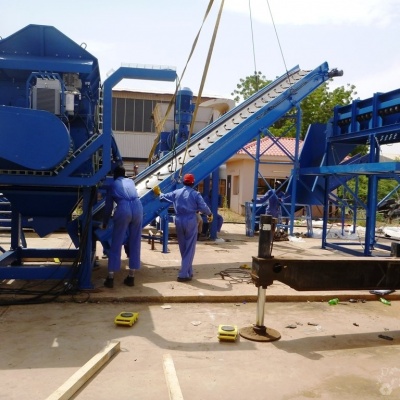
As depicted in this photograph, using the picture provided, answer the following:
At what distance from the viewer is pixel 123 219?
6.16 m

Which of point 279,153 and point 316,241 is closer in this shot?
point 316,241

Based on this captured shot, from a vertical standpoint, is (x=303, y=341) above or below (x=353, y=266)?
below

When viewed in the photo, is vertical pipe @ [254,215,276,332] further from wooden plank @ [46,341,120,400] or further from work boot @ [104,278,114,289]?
work boot @ [104,278,114,289]

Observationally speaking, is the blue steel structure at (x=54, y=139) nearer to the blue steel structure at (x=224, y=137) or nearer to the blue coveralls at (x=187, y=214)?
the blue coveralls at (x=187, y=214)

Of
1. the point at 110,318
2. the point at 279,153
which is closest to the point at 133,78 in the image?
the point at 110,318

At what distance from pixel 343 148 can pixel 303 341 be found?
26.5 feet

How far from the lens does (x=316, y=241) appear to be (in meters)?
13.3

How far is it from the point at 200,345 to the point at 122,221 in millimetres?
2432

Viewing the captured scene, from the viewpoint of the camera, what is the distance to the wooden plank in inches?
122

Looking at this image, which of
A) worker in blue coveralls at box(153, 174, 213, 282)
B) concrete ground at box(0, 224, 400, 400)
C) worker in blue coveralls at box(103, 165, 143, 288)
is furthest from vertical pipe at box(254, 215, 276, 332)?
worker in blue coveralls at box(103, 165, 143, 288)

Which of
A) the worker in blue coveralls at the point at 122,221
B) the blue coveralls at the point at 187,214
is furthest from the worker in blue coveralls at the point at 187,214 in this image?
the worker in blue coveralls at the point at 122,221

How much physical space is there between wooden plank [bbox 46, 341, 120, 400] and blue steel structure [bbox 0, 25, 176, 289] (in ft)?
7.12

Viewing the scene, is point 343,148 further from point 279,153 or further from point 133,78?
point 279,153

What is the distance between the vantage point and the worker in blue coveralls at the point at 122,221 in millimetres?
6195
